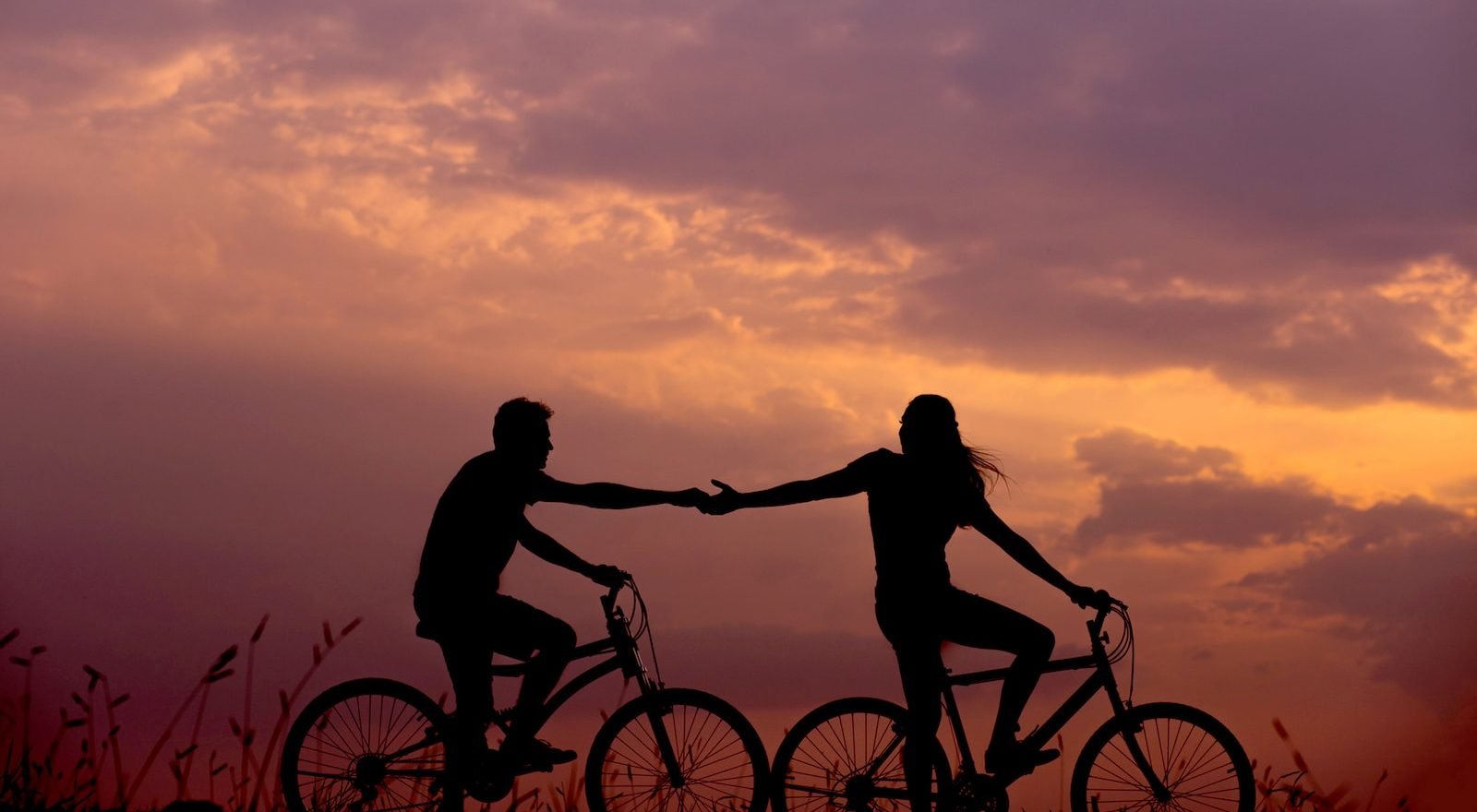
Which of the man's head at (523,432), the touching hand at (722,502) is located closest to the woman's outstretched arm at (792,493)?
the touching hand at (722,502)

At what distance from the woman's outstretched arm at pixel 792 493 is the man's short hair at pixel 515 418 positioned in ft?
4.50

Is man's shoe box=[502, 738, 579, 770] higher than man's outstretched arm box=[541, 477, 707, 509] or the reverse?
the reverse

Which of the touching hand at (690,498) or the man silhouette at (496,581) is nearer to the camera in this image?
the man silhouette at (496,581)

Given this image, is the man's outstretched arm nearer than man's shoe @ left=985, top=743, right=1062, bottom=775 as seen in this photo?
No

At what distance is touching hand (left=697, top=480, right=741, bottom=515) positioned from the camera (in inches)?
384

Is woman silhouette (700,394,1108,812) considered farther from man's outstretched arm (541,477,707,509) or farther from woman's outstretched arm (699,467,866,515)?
man's outstretched arm (541,477,707,509)

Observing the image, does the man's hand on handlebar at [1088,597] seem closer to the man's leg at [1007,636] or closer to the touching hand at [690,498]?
the man's leg at [1007,636]

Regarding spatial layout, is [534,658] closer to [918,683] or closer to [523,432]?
[523,432]

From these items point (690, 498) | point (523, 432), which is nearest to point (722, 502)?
point (690, 498)

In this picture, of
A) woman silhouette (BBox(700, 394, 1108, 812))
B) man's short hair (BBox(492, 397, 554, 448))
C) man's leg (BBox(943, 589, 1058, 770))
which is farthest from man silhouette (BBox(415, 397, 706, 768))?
man's leg (BBox(943, 589, 1058, 770))

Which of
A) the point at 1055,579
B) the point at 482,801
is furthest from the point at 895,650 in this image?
the point at 482,801

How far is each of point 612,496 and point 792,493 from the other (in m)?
1.20

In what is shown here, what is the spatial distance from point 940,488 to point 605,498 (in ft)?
7.37

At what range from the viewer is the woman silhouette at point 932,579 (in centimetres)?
868
